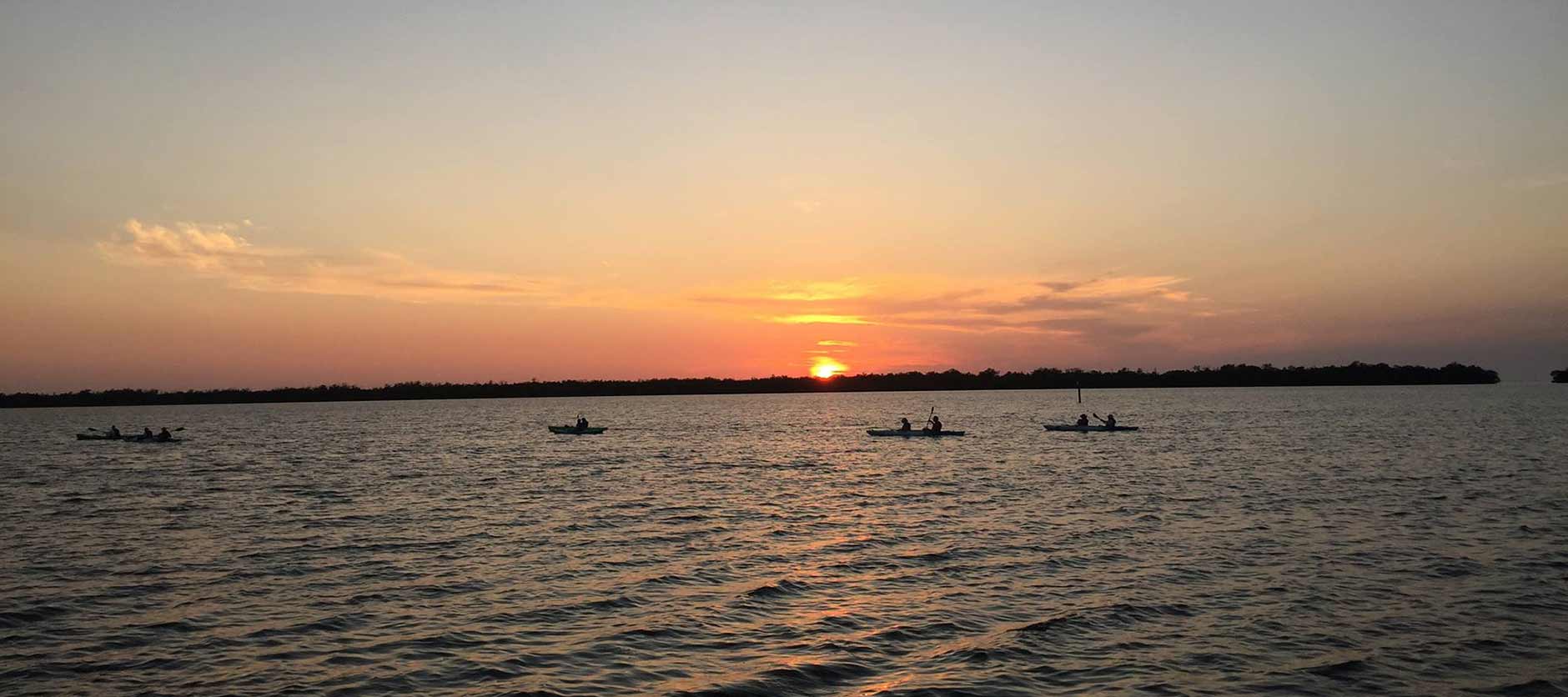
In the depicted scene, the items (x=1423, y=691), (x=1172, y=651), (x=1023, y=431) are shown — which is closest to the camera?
(x=1423, y=691)

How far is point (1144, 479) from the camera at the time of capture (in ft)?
173

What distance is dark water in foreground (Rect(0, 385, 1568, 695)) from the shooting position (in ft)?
57.7

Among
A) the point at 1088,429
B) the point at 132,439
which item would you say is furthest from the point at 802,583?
the point at 132,439

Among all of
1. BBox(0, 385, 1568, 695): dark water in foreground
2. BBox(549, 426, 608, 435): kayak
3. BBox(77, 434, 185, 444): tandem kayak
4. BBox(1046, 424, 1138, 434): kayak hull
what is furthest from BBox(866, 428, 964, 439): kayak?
BBox(77, 434, 185, 444): tandem kayak

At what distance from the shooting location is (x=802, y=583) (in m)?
25.4

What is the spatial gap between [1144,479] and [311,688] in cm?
4498

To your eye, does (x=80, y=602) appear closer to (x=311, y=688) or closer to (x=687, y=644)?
(x=311, y=688)

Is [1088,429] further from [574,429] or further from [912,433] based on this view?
Answer: [574,429]

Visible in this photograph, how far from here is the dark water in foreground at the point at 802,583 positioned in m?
17.6

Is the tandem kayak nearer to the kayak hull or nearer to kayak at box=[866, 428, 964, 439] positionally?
kayak at box=[866, 428, 964, 439]

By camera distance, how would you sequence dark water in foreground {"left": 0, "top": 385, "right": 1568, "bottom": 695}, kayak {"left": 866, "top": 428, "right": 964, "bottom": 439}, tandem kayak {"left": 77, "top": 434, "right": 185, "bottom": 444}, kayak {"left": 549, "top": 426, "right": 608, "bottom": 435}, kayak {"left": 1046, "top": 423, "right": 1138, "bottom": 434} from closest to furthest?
dark water in foreground {"left": 0, "top": 385, "right": 1568, "bottom": 695}, kayak {"left": 866, "top": 428, "right": 964, "bottom": 439}, tandem kayak {"left": 77, "top": 434, "right": 185, "bottom": 444}, kayak {"left": 1046, "top": 423, "right": 1138, "bottom": 434}, kayak {"left": 549, "top": 426, "right": 608, "bottom": 435}

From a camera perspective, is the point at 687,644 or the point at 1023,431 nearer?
the point at 687,644

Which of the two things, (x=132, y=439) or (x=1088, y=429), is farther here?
(x=1088, y=429)

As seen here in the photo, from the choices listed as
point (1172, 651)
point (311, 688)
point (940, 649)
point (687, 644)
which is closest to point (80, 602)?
point (311, 688)
